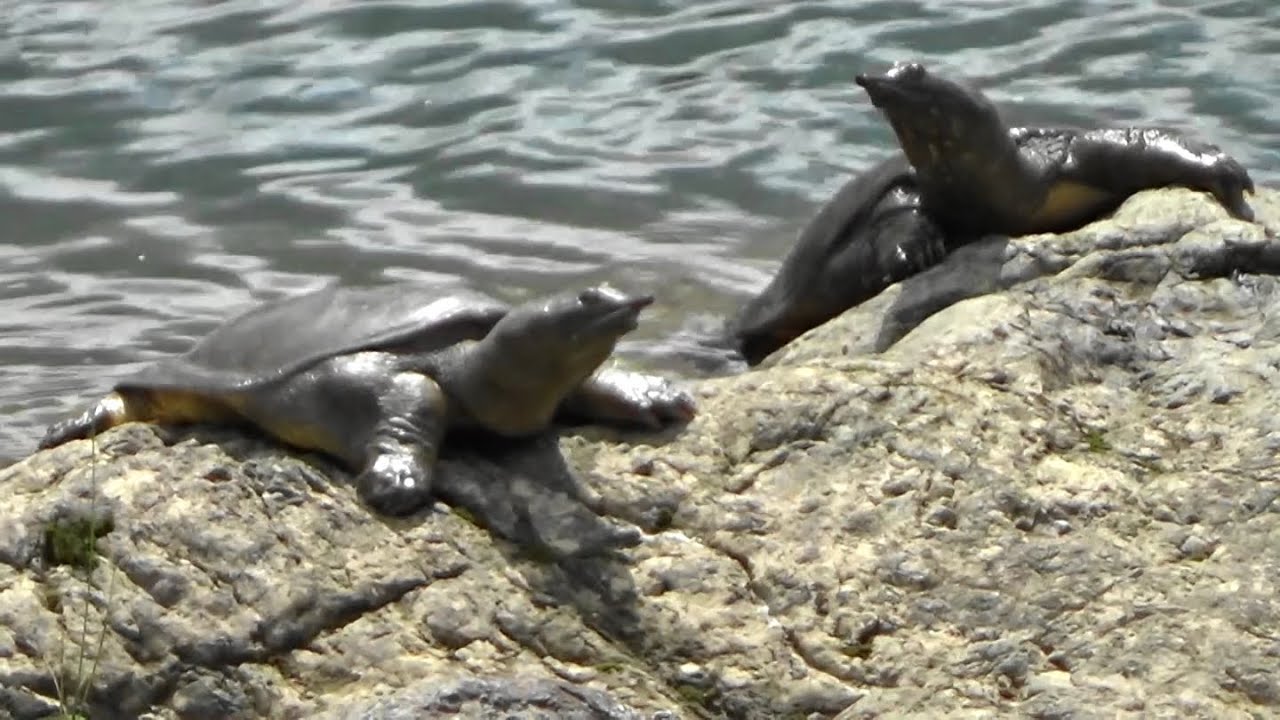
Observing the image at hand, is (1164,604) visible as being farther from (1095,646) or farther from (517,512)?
(517,512)

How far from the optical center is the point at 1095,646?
3.42 metres

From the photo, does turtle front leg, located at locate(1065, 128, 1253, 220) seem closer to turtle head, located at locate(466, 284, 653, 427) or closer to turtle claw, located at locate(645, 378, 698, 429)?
turtle claw, located at locate(645, 378, 698, 429)

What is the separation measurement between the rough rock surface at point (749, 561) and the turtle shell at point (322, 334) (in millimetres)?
129

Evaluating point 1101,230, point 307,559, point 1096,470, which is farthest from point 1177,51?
point 307,559

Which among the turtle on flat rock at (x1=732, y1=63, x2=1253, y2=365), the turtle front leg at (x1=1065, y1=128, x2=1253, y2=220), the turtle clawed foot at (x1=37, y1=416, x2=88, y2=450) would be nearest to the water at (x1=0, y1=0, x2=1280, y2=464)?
the turtle on flat rock at (x1=732, y1=63, x2=1253, y2=365)

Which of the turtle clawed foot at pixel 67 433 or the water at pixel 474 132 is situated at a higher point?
the turtle clawed foot at pixel 67 433

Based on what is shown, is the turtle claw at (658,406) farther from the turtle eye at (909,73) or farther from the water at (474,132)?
the water at (474,132)

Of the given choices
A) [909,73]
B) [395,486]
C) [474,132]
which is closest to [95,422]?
[395,486]

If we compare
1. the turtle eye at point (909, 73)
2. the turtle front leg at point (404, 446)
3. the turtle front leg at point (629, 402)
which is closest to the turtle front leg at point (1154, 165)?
the turtle eye at point (909, 73)

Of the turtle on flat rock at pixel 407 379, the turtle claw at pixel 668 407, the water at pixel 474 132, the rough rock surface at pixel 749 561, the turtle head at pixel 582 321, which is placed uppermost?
the turtle head at pixel 582 321

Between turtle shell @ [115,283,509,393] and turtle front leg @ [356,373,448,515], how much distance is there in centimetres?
11

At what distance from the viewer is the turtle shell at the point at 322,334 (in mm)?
4031

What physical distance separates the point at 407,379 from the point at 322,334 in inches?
9.1

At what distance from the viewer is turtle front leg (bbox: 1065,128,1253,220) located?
5.13 meters
